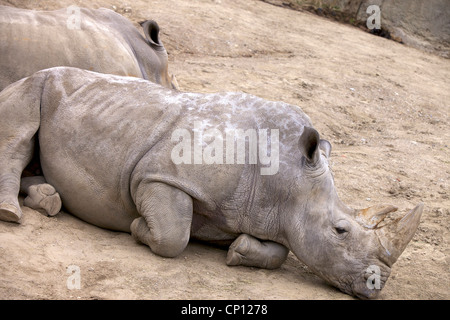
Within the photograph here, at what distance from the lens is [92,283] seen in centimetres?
401

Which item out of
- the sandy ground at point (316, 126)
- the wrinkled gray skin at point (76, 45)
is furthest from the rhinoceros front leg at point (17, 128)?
the wrinkled gray skin at point (76, 45)

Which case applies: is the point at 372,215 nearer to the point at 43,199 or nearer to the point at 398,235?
the point at 398,235

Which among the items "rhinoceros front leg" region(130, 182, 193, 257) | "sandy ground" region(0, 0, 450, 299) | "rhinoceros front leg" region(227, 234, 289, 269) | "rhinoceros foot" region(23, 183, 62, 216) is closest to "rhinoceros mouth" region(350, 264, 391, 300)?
"sandy ground" region(0, 0, 450, 299)

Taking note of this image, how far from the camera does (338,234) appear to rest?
439 centimetres

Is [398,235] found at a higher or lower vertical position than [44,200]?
higher

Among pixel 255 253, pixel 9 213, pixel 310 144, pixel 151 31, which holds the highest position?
pixel 310 144

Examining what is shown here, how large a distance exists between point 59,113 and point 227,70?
4367 millimetres

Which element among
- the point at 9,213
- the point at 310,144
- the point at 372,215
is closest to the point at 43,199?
the point at 9,213

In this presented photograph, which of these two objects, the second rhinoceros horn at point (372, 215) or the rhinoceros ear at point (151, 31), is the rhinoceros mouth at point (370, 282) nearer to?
the second rhinoceros horn at point (372, 215)

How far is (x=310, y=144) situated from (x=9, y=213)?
6.43 ft

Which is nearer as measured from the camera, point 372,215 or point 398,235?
point 398,235

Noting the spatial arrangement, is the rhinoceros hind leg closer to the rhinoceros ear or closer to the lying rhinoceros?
the lying rhinoceros

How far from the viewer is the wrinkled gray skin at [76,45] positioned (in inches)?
221

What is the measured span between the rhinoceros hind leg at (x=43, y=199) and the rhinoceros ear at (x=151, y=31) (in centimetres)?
237
